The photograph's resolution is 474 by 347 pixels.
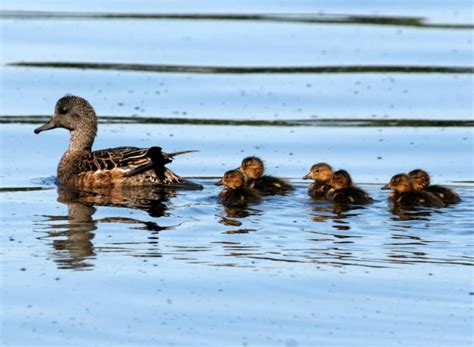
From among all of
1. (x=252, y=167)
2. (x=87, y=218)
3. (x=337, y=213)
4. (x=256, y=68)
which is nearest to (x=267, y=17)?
(x=256, y=68)

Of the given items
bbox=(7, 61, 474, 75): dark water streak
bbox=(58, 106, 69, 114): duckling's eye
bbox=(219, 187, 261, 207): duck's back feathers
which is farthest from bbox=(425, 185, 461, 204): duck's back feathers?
bbox=(7, 61, 474, 75): dark water streak

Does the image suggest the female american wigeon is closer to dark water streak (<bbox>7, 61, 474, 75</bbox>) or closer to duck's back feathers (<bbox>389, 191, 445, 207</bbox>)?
duck's back feathers (<bbox>389, 191, 445, 207</bbox>)

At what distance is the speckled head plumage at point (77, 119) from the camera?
15555 mm

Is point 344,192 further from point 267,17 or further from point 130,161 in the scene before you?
point 267,17

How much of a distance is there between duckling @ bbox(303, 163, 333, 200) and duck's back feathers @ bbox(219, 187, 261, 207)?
582 millimetres

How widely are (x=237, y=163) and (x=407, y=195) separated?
2731 millimetres

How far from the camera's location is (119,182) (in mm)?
14586

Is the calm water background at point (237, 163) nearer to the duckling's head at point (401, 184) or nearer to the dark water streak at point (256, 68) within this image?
the dark water streak at point (256, 68)

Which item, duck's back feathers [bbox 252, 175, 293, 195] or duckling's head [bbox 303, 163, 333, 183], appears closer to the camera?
duck's back feathers [bbox 252, 175, 293, 195]

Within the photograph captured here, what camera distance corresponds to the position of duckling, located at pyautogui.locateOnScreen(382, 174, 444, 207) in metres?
13.0

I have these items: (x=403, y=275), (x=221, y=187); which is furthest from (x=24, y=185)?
(x=403, y=275)

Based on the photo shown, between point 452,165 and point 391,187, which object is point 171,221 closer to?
point 391,187

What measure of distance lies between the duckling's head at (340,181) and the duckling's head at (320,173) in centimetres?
Result: 30

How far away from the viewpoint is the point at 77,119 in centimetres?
1559
